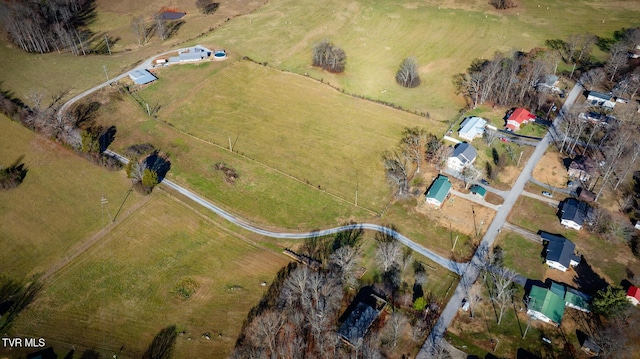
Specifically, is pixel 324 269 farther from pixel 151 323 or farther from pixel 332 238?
pixel 151 323

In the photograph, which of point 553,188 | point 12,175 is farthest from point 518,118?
point 12,175

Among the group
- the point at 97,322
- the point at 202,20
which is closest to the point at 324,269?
the point at 97,322

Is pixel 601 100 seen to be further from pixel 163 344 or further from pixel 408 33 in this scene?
pixel 163 344

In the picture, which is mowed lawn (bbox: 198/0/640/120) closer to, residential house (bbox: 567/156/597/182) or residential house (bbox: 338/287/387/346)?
residential house (bbox: 567/156/597/182)

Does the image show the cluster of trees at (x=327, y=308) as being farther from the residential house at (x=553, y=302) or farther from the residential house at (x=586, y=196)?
the residential house at (x=586, y=196)

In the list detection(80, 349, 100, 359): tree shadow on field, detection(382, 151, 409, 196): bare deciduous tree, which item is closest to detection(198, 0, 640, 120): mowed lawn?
detection(382, 151, 409, 196): bare deciduous tree

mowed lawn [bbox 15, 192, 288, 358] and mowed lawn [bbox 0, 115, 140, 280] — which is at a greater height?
mowed lawn [bbox 0, 115, 140, 280]

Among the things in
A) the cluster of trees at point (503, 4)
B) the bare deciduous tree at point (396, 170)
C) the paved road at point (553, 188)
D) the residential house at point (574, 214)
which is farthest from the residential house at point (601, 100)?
the bare deciduous tree at point (396, 170)
